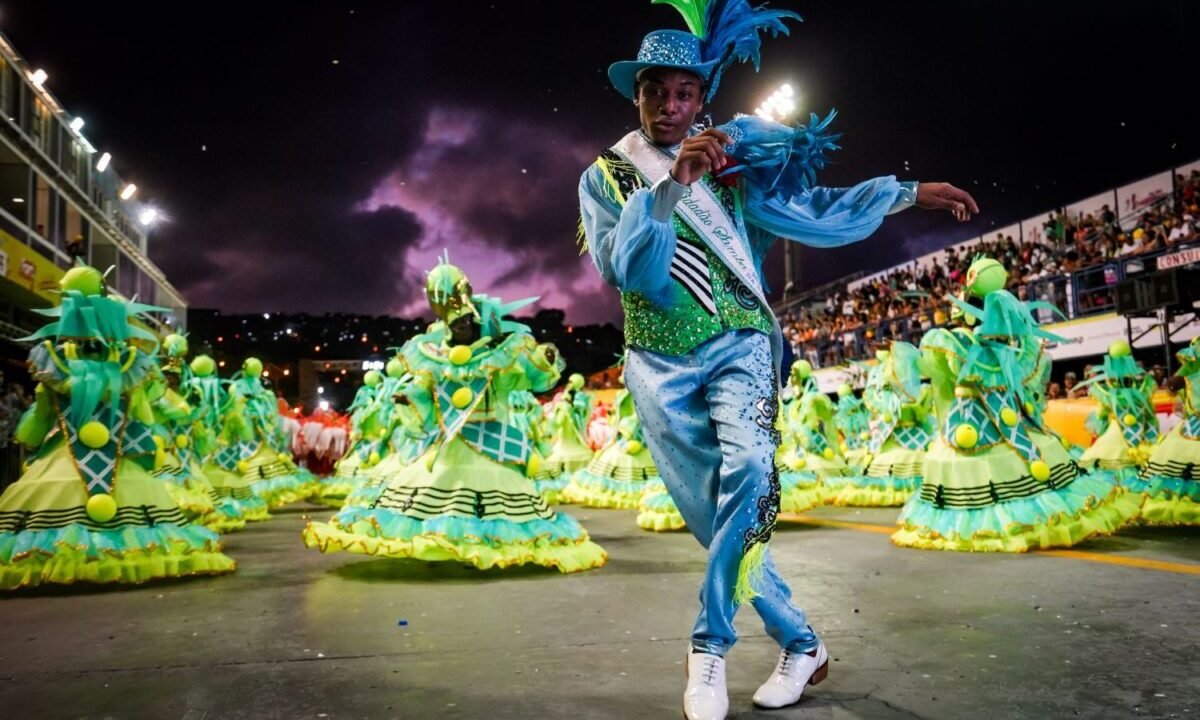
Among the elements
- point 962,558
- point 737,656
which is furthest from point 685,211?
point 962,558

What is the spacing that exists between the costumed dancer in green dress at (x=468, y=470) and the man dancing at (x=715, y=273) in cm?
289

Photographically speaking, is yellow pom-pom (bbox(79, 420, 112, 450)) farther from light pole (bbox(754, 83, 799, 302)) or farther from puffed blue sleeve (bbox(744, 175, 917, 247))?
light pole (bbox(754, 83, 799, 302))

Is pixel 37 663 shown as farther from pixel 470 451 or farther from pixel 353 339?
pixel 353 339

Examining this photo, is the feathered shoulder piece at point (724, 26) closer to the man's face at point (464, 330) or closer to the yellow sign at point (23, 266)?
the man's face at point (464, 330)

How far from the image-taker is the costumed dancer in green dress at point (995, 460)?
6041 mm

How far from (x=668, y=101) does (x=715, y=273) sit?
0.55m

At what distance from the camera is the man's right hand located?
2.31m

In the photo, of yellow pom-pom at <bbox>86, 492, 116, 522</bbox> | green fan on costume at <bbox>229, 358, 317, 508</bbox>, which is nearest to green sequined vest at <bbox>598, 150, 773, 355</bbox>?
yellow pom-pom at <bbox>86, 492, 116, 522</bbox>

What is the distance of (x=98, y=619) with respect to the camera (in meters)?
4.21

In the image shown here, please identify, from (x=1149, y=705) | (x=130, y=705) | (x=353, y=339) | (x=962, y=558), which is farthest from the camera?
(x=353, y=339)

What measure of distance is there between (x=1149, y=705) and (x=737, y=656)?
4.20 feet

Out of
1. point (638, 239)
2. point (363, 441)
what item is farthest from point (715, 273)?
point (363, 441)

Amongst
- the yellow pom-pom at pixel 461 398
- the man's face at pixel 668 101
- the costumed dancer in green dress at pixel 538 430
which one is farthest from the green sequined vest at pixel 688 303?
the costumed dancer in green dress at pixel 538 430

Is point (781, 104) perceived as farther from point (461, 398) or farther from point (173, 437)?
point (461, 398)
